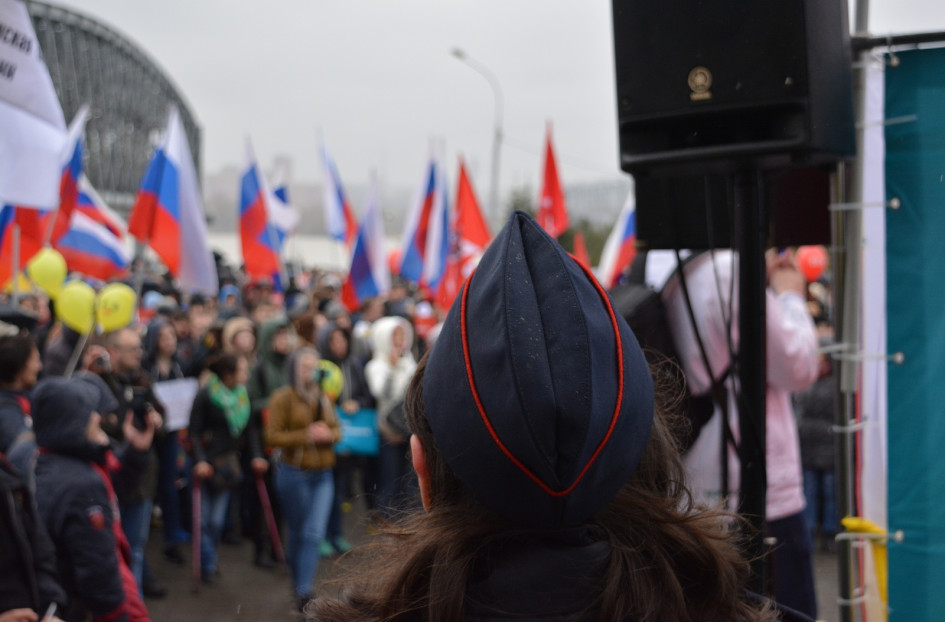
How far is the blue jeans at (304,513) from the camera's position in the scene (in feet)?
18.9

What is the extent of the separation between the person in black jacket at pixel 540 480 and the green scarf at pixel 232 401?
219 inches

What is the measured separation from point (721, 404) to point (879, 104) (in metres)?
1.08

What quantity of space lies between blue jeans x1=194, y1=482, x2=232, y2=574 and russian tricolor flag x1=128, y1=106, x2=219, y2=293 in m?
1.59

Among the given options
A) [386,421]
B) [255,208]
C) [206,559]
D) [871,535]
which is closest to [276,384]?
[386,421]

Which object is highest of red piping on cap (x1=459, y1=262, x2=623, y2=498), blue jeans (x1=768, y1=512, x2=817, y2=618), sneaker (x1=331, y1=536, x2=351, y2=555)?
red piping on cap (x1=459, y1=262, x2=623, y2=498)

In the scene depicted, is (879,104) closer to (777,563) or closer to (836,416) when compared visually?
(836,416)

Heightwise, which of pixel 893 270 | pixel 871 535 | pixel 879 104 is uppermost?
pixel 879 104

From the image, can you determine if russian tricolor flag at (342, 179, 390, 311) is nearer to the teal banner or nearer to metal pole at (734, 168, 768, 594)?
metal pole at (734, 168, 768, 594)

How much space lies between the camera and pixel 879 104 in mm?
2617

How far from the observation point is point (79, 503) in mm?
3645

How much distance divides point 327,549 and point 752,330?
16.6 feet

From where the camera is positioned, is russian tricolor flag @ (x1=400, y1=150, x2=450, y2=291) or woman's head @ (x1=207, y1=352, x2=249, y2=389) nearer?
woman's head @ (x1=207, y1=352, x2=249, y2=389)

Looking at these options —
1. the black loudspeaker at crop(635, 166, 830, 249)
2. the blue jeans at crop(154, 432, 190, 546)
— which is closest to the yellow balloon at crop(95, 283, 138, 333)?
the blue jeans at crop(154, 432, 190, 546)

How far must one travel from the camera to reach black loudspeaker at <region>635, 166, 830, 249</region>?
10.2 feet
